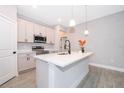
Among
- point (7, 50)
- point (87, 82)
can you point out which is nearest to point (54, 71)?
point (87, 82)

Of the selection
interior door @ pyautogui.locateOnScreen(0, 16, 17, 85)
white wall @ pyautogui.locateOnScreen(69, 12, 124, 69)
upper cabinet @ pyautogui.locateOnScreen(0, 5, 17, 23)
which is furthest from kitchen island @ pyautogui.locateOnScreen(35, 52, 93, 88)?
white wall @ pyautogui.locateOnScreen(69, 12, 124, 69)

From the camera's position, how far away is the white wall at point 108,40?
393 centimetres

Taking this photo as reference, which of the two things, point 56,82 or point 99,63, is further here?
point 99,63

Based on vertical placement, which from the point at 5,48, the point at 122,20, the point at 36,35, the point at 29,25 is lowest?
the point at 5,48

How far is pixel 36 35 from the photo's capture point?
4141mm

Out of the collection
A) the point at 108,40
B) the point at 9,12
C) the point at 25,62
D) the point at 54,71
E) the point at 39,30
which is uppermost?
the point at 9,12

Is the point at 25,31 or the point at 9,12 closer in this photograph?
the point at 9,12

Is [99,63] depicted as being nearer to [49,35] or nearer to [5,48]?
[49,35]

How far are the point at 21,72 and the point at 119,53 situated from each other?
4.37 metres

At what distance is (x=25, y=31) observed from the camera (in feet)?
11.9

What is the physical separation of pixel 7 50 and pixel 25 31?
1357 millimetres

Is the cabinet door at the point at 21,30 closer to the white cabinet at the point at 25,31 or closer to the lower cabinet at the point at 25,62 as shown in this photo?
the white cabinet at the point at 25,31

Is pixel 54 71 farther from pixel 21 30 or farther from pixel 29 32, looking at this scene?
pixel 29 32

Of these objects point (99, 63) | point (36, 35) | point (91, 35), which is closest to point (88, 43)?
point (91, 35)
